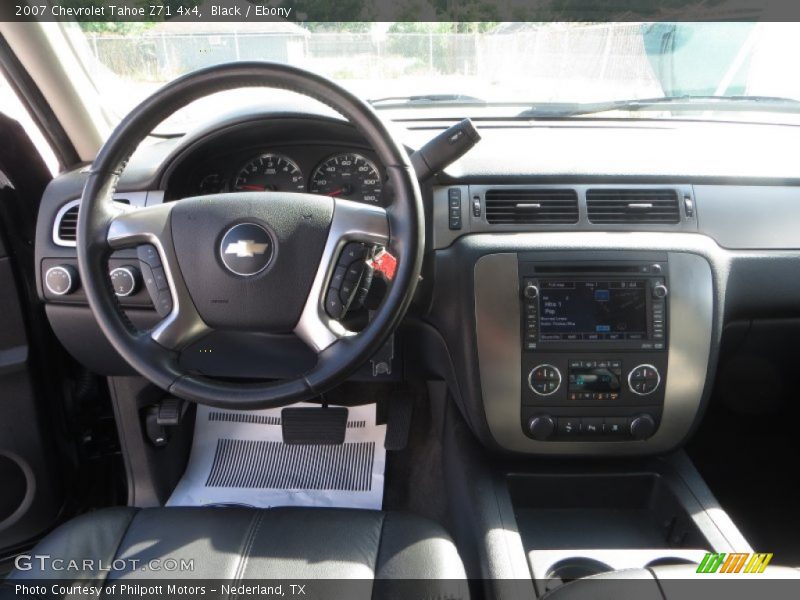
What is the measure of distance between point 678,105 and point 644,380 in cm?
82

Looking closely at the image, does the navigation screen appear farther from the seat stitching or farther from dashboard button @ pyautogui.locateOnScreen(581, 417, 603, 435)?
the seat stitching

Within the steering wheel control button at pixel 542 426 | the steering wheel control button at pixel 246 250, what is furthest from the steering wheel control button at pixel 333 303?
the steering wheel control button at pixel 542 426

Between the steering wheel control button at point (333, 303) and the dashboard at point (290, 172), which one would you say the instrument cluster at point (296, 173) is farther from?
the steering wheel control button at point (333, 303)

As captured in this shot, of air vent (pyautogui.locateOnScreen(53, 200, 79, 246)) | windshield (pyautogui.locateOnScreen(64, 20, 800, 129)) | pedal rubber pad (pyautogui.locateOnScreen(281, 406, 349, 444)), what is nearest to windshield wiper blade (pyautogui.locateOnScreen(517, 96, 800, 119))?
windshield (pyautogui.locateOnScreen(64, 20, 800, 129))

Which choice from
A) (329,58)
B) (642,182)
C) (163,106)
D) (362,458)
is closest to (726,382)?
(642,182)

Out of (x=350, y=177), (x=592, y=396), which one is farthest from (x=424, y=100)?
(x=592, y=396)

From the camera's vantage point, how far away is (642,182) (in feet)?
5.17

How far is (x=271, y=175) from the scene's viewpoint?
1.69m

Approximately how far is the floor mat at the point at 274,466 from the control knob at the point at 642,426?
793mm

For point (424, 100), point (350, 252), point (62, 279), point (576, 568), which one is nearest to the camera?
point (350, 252)

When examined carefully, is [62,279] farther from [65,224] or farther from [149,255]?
[149,255]

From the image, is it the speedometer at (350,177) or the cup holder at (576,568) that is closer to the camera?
the cup holder at (576,568)

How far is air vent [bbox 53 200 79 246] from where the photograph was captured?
1.62m

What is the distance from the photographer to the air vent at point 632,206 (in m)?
1.55
